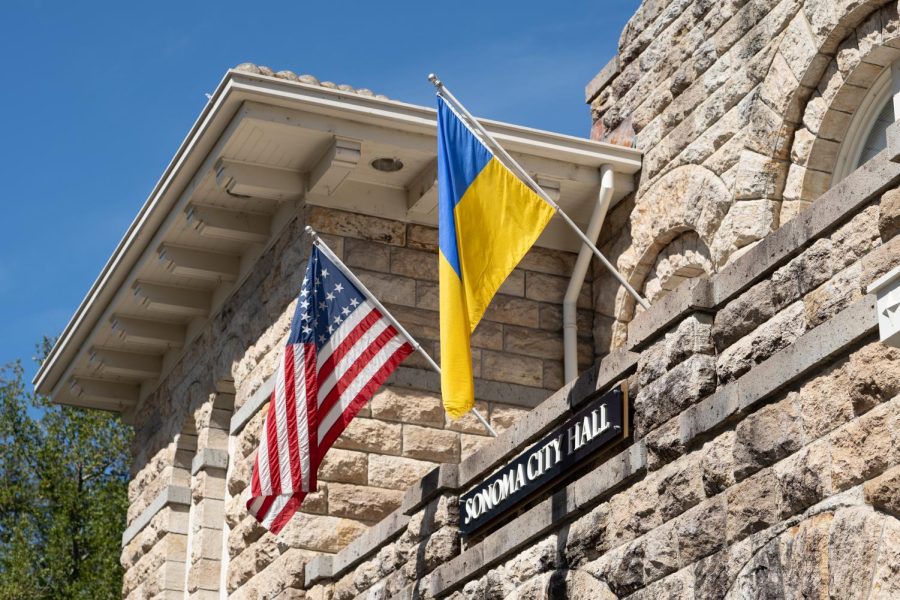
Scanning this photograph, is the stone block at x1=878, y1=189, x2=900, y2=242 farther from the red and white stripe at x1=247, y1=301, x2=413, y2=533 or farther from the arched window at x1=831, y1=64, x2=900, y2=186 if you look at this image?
the red and white stripe at x1=247, y1=301, x2=413, y2=533

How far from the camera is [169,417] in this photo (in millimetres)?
15617

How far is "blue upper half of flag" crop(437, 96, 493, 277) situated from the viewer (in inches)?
379

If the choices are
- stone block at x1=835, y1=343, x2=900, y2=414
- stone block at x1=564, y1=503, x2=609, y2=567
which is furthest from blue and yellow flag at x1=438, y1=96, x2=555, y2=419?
stone block at x1=835, y1=343, x2=900, y2=414

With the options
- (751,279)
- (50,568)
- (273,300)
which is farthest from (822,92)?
(50,568)

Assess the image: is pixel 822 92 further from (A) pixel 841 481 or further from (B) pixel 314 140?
(A) pixel 841 481

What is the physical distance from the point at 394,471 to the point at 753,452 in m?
5.43

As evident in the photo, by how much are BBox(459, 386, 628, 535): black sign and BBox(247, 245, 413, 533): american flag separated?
175 centimetres

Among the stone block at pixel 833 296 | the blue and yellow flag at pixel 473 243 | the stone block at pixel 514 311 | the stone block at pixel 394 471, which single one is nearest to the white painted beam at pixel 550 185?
the stone block at pixel 514 311

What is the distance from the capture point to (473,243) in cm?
960

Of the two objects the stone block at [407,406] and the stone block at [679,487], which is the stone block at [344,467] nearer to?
the stone block at [407,406]

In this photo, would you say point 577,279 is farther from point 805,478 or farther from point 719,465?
point 805,478

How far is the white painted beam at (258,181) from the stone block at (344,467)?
2.04 meters

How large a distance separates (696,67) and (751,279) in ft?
16.4

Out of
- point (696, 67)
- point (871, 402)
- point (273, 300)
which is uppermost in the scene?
point (696, 67)
